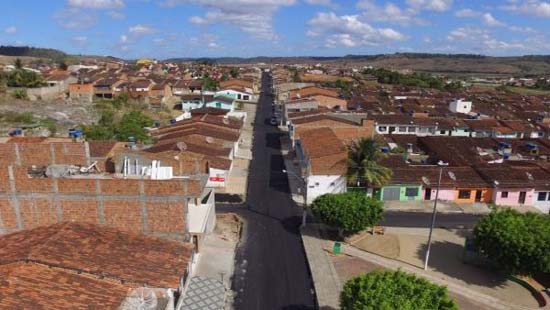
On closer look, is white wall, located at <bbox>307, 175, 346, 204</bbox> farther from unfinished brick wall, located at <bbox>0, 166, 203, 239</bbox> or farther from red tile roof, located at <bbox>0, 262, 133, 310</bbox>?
red tile roof, located at <bbox>0, 262, 133, 310</bbox>

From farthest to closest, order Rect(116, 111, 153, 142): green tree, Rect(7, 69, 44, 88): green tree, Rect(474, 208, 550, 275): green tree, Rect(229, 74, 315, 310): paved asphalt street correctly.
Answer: Rect(7, 69, 44, 88): green tree
Rect(116, 111, 153, 142): green tree
Rect(229, 74, 315, 310): paved asphalt street
Rect(474, 208, 550, 275): green tree

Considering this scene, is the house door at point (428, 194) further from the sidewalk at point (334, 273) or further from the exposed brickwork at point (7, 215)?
the exposed brickwork at point (7, 215)

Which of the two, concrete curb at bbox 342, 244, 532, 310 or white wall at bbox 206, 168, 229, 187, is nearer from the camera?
concrete curb at bbox 342, 244, 532, 310

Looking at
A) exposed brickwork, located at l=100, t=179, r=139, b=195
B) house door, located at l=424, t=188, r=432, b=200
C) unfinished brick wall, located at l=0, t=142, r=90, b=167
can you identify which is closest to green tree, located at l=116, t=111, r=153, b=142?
unfinished brick wall, located at l=0, t=142, r=90, b=167

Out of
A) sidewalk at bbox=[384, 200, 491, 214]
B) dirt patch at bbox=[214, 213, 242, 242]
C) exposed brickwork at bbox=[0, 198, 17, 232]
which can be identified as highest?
exposed brickwork at bbox=[0, 198, 17, 232]

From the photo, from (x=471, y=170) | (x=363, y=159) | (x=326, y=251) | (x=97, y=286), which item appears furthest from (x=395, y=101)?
(x=97, y=286)

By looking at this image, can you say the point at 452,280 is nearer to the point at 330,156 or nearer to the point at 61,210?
the point at 330,156

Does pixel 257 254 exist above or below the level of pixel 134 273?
below
